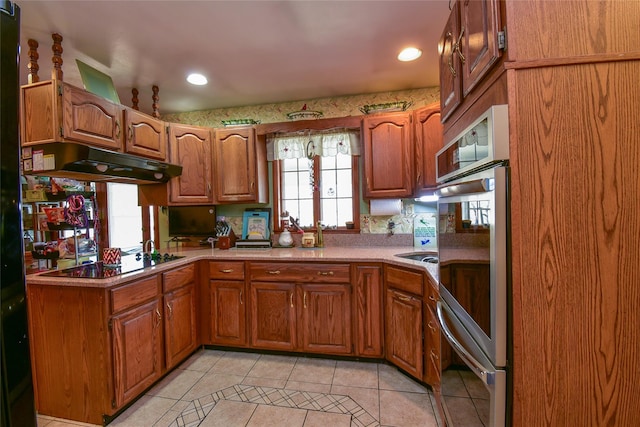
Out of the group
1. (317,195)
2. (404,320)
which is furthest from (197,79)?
(404,320)

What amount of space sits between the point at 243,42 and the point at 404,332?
2373mm

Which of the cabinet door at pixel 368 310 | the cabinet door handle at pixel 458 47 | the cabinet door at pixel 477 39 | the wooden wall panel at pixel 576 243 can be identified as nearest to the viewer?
the wooden wall panel at pixel 576 243

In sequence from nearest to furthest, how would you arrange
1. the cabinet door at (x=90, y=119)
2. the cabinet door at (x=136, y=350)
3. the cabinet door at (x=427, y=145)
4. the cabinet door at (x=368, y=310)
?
1. the cabinet door at (x=136, y=350)
2. the cabinet door at (x=90, y=119)
3. the cabinet door at (x=368, y=310)
4. the cabinet door at (x=427, y=145)

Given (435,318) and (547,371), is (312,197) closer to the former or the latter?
(435,318)

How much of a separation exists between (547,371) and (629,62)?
2.99ft

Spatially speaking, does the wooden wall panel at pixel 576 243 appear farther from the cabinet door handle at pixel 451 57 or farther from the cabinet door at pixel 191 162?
the cabinet door at pixel 191 162

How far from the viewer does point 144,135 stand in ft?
8.31

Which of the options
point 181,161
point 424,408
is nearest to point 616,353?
point 424,408

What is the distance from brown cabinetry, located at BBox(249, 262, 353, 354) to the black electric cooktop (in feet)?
2.58

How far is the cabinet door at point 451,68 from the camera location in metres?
1.32

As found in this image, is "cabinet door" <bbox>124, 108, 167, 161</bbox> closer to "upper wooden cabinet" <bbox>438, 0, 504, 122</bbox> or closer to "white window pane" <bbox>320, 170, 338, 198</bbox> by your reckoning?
"white window pane" <bbox>320, 170, 338, 198</bbox>

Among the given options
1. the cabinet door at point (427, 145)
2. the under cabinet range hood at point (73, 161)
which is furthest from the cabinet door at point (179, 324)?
the cabinet door at point (427, 145)

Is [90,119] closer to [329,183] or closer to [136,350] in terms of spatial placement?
[136,350]

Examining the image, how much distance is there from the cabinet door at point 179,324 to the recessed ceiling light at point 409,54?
2579 millimetres
